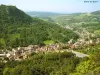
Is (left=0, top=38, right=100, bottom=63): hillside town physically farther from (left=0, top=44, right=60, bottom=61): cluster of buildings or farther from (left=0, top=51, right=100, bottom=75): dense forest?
(left=0, top=51, right=100, bottom=75): dense forest

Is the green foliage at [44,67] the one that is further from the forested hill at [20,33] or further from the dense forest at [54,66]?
the forested hill at [20,33]

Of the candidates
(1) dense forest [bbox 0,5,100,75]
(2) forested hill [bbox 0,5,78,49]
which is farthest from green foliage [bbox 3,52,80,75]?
(2) forested hill [bbox 0,5,78,49]

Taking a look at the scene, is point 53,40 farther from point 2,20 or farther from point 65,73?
point 65,73

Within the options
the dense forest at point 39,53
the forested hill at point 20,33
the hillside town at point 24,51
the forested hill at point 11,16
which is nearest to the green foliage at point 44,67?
the dense forest at point 39,53

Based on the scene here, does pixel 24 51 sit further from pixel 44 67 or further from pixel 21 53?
pixel 44 67

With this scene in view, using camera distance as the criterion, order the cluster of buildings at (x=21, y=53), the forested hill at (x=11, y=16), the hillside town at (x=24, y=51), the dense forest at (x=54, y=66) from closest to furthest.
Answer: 1. the dense forest at (x=54, y=66)
2. the cluster of buildings at (x=21, y=53)
3. the hillside town at (x=24, y=51)
4. the forested hill at (x=11, y=16)

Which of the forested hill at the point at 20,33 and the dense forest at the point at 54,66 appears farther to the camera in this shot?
the forested hill at the point at 20,33

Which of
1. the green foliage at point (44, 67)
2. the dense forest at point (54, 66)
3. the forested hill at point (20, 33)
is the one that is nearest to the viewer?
the dense forest at point (54, 66)

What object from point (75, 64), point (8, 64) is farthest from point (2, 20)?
point (75, 64)

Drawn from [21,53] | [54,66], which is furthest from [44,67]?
[21,53]
